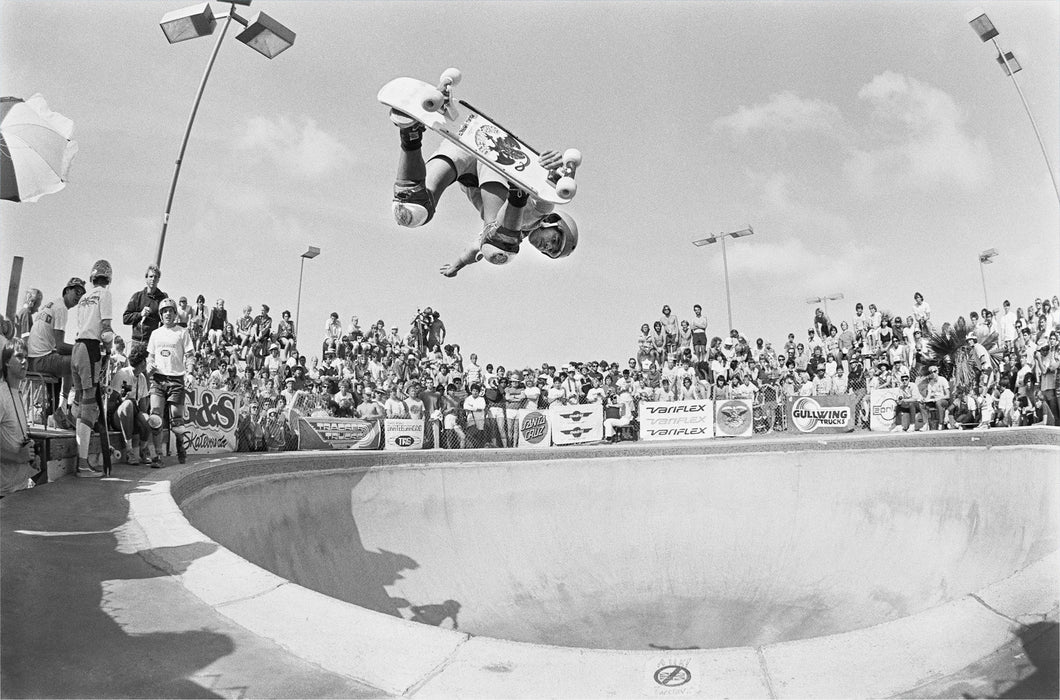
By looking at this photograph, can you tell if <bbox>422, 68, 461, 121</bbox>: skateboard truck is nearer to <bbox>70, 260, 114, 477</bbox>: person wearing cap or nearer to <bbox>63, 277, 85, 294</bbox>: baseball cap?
<bbox>70, 260, 114, 477</bbox>: person wearing cap

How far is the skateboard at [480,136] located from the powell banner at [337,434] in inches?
405

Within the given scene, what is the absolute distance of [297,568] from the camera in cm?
934

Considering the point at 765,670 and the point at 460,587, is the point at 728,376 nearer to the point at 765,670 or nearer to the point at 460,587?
the point at 460,587

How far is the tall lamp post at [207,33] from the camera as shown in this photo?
9.50 metres

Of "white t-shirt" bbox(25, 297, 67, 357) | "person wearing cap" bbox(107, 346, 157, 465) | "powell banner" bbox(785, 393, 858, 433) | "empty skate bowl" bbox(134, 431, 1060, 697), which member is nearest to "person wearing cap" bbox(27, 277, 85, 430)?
"white t-shirt" bbox(25, 297, 67, 357)

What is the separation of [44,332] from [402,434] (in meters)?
7.46

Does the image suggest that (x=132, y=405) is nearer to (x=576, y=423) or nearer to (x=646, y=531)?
(x=646, y=531)

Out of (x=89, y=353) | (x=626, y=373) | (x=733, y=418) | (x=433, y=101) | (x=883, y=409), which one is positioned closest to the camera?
(x=433, y=101)

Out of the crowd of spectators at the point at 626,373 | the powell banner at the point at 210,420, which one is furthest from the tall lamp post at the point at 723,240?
the powell banner at the point at 210,420

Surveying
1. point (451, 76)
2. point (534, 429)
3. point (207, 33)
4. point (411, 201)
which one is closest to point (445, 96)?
point (451, 76)

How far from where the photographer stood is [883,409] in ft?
53.3

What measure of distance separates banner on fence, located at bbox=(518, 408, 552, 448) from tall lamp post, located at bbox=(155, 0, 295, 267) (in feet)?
25.3

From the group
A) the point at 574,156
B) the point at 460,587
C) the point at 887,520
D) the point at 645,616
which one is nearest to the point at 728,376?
the point at 887,520

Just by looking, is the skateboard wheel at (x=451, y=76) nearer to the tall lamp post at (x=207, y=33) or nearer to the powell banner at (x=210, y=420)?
the tall lamp post at (x=207, y=33)
